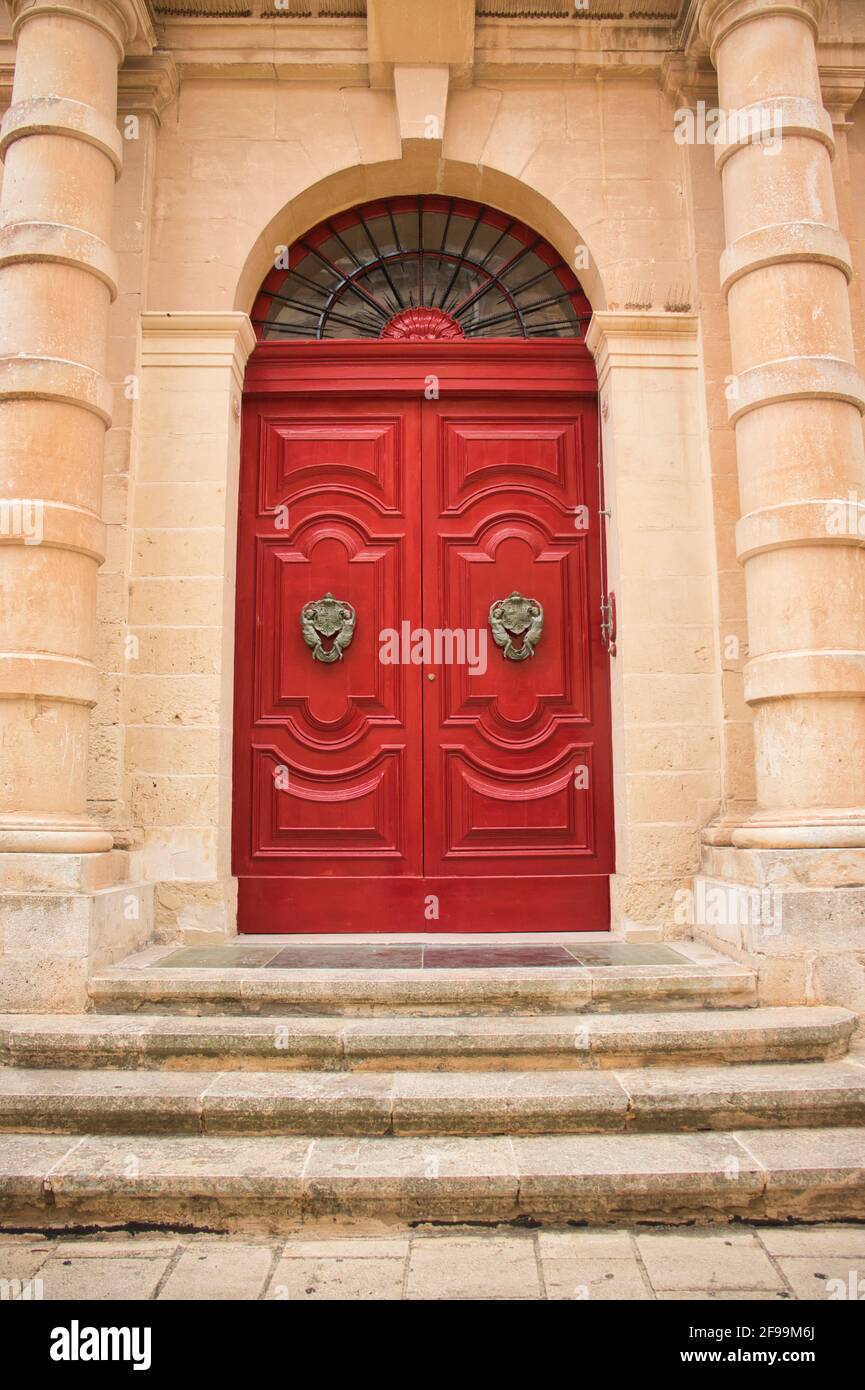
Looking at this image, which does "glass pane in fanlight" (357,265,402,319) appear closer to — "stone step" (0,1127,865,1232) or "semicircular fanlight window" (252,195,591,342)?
"semicircular fanlight window" (252,195,591,342)

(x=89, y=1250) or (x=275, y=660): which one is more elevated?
(x=275, y=660)

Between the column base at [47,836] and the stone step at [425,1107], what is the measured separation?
1.06 meters

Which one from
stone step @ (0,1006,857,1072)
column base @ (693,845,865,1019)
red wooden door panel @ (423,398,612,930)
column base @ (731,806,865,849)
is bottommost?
stone step @ (0,1006,857,1072)

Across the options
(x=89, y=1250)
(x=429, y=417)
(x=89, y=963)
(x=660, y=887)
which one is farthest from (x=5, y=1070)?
(x=429, y=417)

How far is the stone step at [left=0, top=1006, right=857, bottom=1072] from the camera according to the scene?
12.1 ft

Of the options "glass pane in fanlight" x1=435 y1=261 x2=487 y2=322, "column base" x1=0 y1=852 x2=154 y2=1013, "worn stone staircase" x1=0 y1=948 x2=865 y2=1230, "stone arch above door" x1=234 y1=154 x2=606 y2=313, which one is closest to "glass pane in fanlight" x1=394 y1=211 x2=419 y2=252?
"stone arch above door" x1=234 y1=154 x2=606 y2=313

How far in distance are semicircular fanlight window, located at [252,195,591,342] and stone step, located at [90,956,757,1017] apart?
3839 millimetres

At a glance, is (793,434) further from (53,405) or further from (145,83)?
(145,83)

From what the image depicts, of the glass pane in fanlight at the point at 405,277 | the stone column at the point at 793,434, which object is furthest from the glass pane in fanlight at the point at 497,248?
the stone column at the point at 793,434

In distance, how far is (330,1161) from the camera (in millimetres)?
3121

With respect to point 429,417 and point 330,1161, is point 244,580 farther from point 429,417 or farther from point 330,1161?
point 330,1161

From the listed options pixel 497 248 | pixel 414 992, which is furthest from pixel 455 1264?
pixel 497 248

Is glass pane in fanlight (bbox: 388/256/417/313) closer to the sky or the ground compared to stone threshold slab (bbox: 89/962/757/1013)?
closer to the sky

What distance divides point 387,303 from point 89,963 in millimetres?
4164
